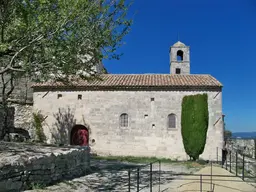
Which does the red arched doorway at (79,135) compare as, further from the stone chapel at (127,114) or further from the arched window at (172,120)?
the arched window at (172,120)

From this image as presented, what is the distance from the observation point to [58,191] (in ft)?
28.1

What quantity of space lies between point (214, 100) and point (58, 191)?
14.8 m

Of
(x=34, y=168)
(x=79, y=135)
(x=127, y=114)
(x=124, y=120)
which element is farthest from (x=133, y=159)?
(x=34, y=168)

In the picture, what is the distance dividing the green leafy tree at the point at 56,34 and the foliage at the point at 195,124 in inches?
398

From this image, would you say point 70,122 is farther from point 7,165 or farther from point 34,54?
point 7,165

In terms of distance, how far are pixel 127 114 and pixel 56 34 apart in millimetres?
12467

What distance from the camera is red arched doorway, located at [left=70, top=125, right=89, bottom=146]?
69.5 feet

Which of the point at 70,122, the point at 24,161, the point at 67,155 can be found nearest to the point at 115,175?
the point at 67,155

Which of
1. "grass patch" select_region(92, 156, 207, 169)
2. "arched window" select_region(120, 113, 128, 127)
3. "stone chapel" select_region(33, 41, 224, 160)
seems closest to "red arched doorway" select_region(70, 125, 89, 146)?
"stone chapel" select_region(33, 41, 224, 160)

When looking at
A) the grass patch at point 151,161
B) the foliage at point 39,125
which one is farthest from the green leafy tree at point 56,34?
the foliage at point 39,125

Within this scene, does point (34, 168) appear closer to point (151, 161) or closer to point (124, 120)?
point (151, 161)

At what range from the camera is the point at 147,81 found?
70.9 ft

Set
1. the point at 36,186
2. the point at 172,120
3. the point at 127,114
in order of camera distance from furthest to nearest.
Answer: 1. the point at 127,114
2. the point at 172,120
3. the point at 36,186

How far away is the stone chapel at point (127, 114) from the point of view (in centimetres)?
2031
